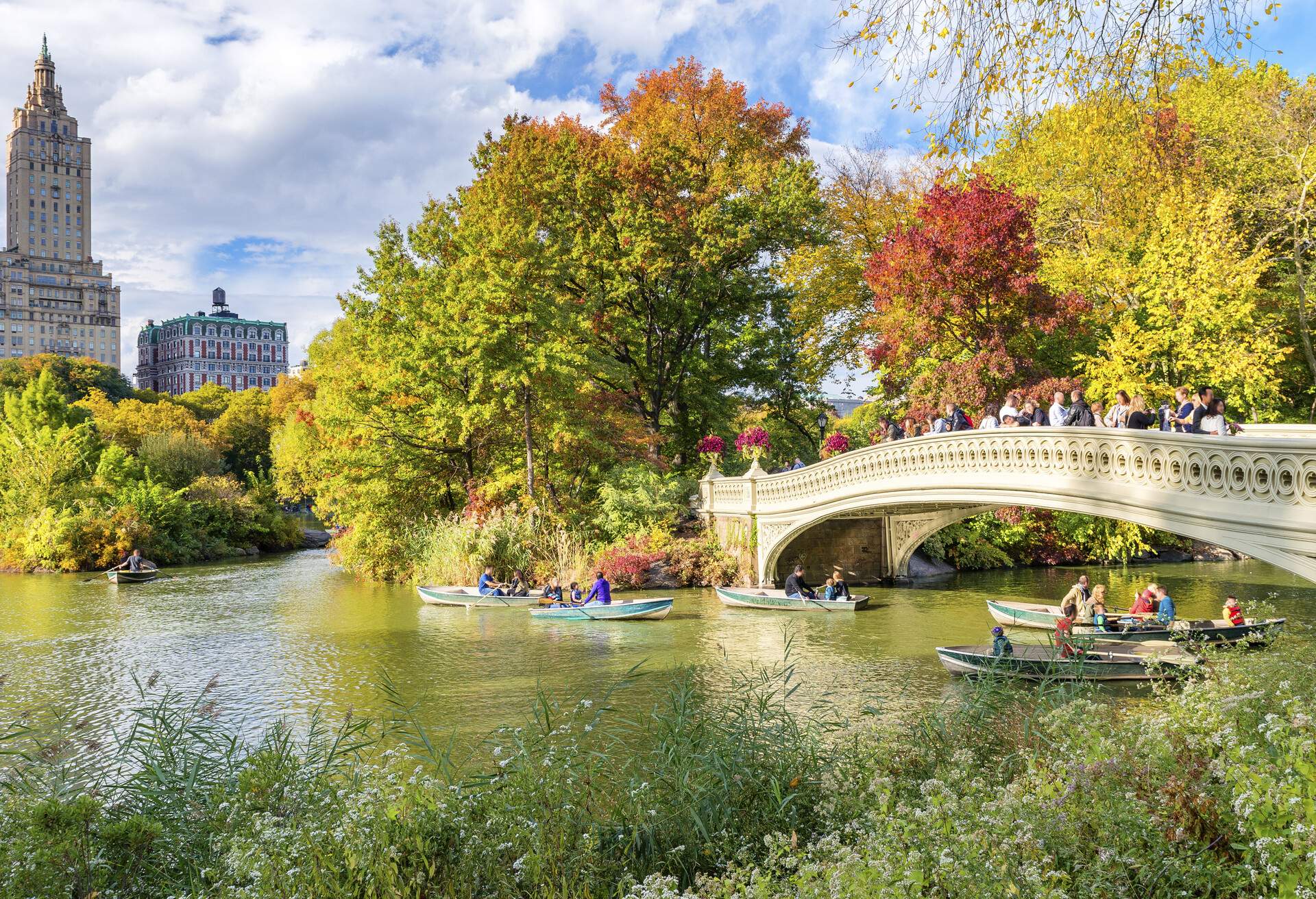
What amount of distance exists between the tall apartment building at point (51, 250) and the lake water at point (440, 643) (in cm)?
10666

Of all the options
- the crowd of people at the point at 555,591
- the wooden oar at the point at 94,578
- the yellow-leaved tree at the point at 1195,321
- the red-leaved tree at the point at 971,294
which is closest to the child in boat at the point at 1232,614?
the red-leaved tree at the point at 971,294

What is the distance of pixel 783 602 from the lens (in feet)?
64.3

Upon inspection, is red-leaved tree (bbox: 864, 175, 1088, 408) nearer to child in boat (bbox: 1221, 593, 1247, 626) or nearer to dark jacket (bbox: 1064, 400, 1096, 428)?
dark jacket (bbox: 1064, 400, 1096, 428)

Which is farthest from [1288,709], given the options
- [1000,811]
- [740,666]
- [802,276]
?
[802,276]

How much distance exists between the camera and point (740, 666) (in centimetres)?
1386

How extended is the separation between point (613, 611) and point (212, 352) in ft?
465

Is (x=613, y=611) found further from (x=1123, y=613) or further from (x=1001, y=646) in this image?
(x=1123, y=613)

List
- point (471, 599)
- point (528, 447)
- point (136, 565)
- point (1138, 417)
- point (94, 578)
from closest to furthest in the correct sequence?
point (1138, 417)
point (471, 599)
point (528, 447)
point (136, 565)
point (94, 578)

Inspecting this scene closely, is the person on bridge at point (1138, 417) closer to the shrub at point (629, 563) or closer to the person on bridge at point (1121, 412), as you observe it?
the person on bridge at point (1121, 412)

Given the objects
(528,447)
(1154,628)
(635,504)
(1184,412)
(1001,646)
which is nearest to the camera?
(1001,646)

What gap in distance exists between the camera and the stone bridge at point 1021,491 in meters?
9.75

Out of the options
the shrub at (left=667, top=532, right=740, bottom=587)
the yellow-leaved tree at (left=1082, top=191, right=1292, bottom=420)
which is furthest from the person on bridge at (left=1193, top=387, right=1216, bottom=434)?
the shrub at (left=667, top=532, right=740, bottom=587)

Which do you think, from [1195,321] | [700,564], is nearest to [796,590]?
[700,564]

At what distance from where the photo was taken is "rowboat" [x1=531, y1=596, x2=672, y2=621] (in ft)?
60.3
